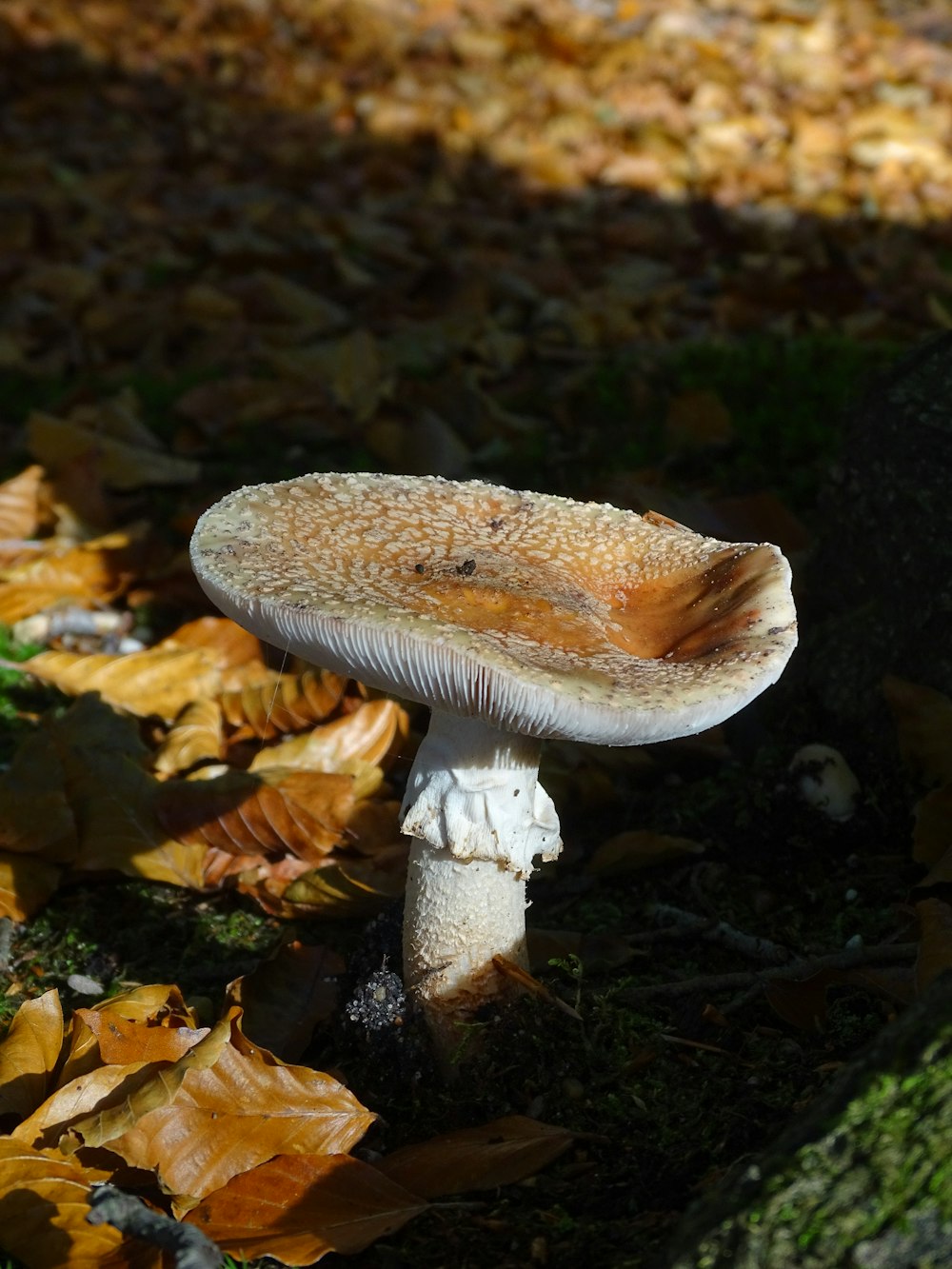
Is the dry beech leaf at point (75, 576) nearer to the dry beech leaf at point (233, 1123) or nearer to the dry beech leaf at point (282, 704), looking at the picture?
the dry beech leaf at point (282, 704)

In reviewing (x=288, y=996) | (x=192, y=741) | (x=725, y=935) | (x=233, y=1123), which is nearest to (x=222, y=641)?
(x=192, y=741)

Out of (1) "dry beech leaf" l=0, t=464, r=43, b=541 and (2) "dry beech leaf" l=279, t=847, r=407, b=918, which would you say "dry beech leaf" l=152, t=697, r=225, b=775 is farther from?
(1) "dry beech leaf" l=0, t=464, r=43, b=541

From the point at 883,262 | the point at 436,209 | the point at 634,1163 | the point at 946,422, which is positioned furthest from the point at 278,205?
the point at 634,1163

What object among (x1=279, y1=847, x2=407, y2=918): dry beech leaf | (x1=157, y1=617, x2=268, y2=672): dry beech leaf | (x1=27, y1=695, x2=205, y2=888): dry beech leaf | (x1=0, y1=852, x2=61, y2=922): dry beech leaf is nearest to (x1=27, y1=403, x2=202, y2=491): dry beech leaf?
(x1=157, y1=617, x2=268, y2=672): dry beech leaf

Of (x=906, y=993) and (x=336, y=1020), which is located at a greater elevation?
(x=906, y=993)

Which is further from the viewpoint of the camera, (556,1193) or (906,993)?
(906,993)

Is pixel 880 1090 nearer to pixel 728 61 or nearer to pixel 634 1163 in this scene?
pixel 634 1163
